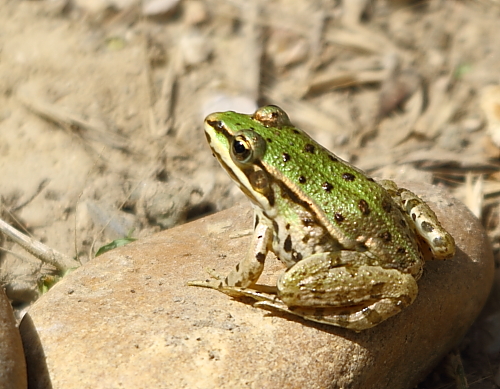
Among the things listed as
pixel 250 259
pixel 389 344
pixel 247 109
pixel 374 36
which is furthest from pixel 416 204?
pixel 374 36

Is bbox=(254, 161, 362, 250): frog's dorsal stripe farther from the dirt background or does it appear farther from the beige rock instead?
the dirt background

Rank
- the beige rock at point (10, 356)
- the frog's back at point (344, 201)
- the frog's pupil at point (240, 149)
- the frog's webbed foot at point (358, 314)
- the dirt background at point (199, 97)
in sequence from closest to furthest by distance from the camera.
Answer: the beige rock at point (10, 356) < the frog's webbed foot at point (358, 314) < the frog's back at point (344, 201) < the frog's pupil at point (240, 149) < the dirt background at point (199, 97)

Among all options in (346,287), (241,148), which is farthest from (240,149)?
(346,287)

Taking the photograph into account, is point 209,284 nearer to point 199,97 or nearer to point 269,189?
point 269,189

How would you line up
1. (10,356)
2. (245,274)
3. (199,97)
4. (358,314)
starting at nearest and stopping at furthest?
(10,356)
(358,314)
(245,274)
(199,97)

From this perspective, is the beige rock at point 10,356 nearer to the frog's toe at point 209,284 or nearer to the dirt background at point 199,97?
the frog's toe at point 209,284

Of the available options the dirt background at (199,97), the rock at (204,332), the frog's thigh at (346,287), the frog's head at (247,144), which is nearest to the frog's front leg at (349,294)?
the frog's thigh at (346,287)

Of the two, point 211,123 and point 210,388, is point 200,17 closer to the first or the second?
point 211,123
